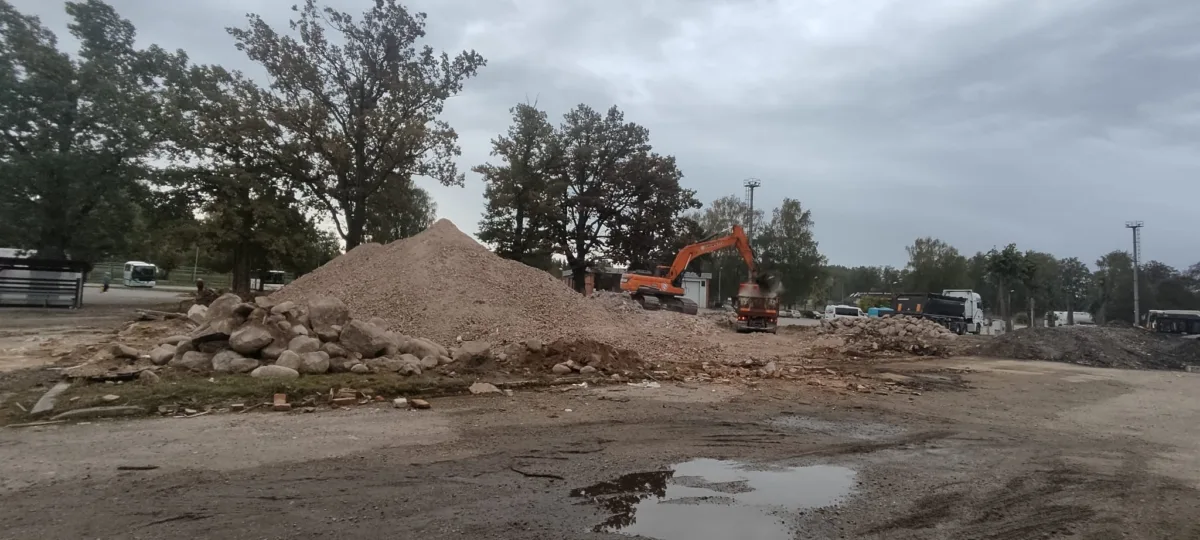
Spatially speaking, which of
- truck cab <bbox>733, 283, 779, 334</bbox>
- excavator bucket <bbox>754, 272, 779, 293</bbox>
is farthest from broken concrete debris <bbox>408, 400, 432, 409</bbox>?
excavator bucket <bbox>754, 272, 779, 293</bbox>

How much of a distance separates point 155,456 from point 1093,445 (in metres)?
10.7

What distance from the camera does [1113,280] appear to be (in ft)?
242

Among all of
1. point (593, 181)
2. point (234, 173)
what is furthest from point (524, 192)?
point (234, 173)

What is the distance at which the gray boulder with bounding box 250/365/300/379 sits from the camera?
10414 mm

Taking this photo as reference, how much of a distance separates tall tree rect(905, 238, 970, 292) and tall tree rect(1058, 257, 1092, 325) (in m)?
12.9

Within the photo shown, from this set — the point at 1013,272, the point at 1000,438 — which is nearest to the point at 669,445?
the point at 1000,438

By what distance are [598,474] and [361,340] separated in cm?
720

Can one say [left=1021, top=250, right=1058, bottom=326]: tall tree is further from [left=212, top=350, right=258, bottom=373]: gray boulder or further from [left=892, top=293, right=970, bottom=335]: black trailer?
[left=212, top=350, right=258, bottom=373]: gray boulder

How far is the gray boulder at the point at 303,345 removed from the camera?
11.3 meters

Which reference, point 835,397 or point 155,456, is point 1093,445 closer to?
point 835,397

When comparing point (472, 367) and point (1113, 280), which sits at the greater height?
point (1113, 280)

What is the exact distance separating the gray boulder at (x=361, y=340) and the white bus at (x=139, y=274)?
170ft

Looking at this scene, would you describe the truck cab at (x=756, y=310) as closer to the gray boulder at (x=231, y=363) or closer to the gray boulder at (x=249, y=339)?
the gray boulder at (x=249, y=339)

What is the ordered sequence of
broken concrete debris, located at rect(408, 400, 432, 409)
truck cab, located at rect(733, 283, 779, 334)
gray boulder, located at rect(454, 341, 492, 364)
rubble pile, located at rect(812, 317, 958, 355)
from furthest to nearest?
truck cab, located at rect(733, 283, 779, 334)
rubble pile, located at rect(812, 317, 958, 355)
gray boulder, located at rect(454, 341, 492, 364)
broken concrete debris, located at rect(408, 400, 432, 409)
